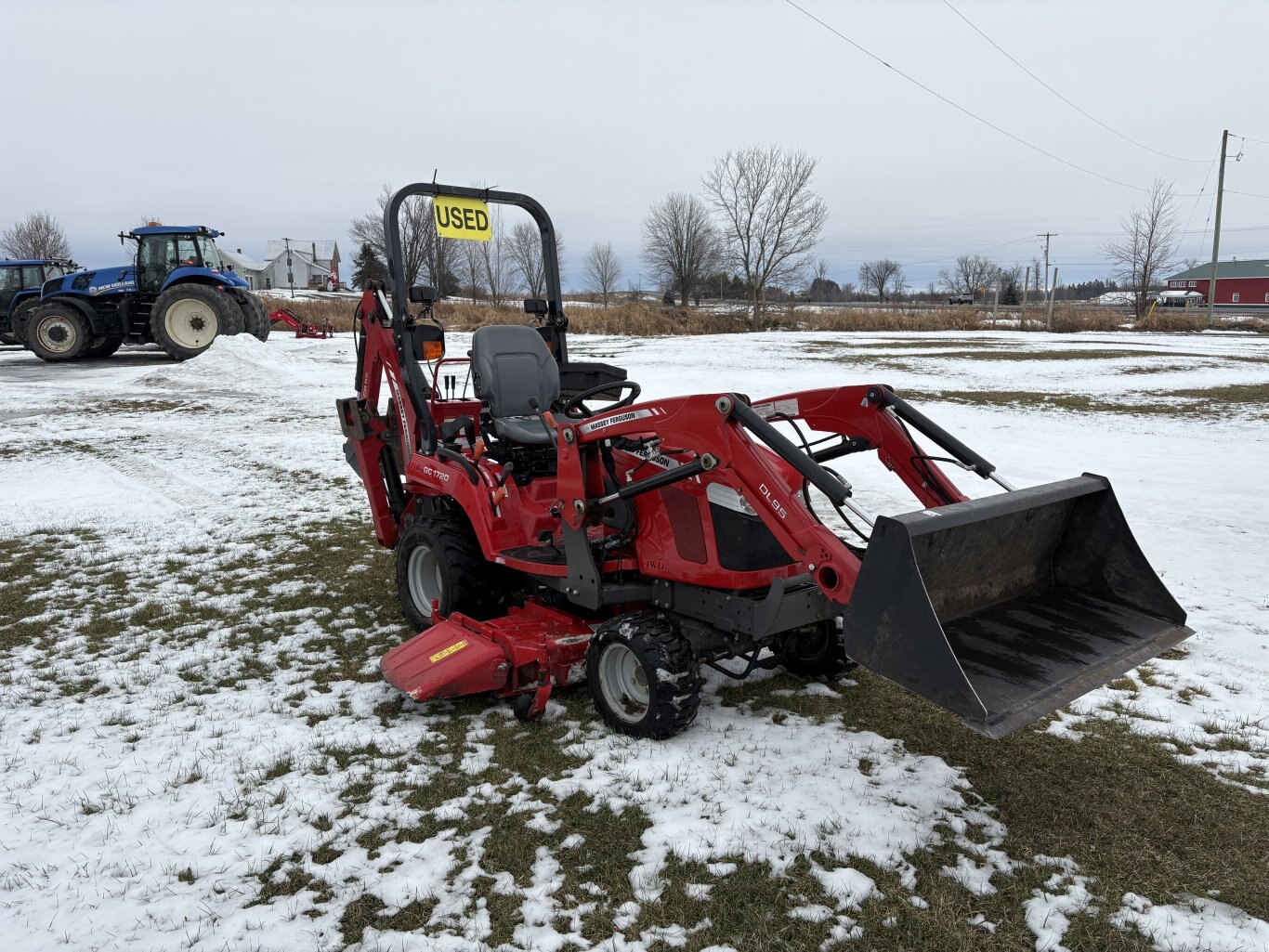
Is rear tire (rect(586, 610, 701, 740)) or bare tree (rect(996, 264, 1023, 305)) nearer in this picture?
rear tire (rect(586, 610, 701, 740))

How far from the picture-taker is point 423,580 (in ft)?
17.0

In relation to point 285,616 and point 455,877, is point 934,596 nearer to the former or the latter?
Result: point 455,877

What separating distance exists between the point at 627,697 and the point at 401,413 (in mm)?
2451

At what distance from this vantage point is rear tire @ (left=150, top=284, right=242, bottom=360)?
20031 millimetres

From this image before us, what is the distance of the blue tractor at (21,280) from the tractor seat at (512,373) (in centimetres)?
2291

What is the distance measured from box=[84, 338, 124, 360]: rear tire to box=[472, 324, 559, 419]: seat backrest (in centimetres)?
2096

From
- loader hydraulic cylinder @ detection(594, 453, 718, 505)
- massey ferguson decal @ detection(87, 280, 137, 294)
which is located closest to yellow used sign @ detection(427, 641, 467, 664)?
loader hydraulic cylinder @ detection(594, 453, 718, 505)

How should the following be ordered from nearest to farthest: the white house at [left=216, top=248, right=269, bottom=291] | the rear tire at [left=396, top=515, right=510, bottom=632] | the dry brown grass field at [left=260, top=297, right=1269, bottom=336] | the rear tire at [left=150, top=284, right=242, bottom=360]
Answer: the rear tire at [left=396, top=515, right=510, bottom=632]
the rear tire at [left=150, top=284, right=242, bottom=360]
the dry brown grass field at [left=260, top=297, right=1269, bottom=336]
the white house at [left=216, top=248, right=269, bottom=291]

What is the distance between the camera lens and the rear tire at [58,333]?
20.9 meters

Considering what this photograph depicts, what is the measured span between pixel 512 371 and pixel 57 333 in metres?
21.4

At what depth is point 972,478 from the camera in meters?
8.88

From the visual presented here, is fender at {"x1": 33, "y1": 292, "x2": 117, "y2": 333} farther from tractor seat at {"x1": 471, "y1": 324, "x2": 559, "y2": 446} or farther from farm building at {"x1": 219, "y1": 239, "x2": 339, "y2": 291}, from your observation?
farm building at {"x1": 219, "y1": 239, "x2": 339, "y2": 291}

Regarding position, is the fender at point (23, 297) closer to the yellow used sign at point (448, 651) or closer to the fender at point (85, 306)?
the fender at point (85, 306)

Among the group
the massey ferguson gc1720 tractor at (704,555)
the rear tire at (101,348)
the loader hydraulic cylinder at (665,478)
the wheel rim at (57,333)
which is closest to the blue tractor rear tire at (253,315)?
the rear tire at (101,348)
